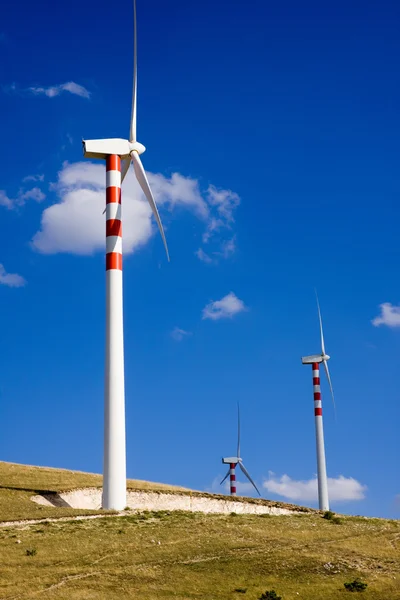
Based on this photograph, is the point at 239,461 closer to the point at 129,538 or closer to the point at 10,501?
the point at 10,501

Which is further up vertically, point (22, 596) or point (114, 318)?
point (114, 318)

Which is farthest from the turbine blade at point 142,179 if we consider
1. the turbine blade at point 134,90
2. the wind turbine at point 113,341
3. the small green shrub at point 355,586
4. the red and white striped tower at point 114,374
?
the small green shrub at point 355,586

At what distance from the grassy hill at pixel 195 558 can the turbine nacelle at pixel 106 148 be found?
108ft

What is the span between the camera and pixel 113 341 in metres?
65.4

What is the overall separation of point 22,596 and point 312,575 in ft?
53.2

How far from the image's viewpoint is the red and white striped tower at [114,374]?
64125mm

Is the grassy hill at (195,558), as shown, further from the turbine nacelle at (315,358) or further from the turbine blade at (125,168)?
the turbine nacelle at (315,358)

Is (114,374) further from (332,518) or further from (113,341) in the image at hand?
(332,518)

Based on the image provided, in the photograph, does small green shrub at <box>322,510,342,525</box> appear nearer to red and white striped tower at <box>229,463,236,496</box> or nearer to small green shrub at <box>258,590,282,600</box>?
small green shrub at <box>258,590,282,600</box>

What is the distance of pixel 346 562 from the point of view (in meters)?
45.8

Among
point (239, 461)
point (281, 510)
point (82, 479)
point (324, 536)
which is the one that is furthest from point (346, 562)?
point (239, 461)

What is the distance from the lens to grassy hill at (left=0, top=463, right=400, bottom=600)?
40.0 m

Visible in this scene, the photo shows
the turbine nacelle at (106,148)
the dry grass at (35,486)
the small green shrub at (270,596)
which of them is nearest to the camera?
the small green shrub at (270,596)

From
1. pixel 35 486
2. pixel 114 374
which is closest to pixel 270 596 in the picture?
pixel 114 374
